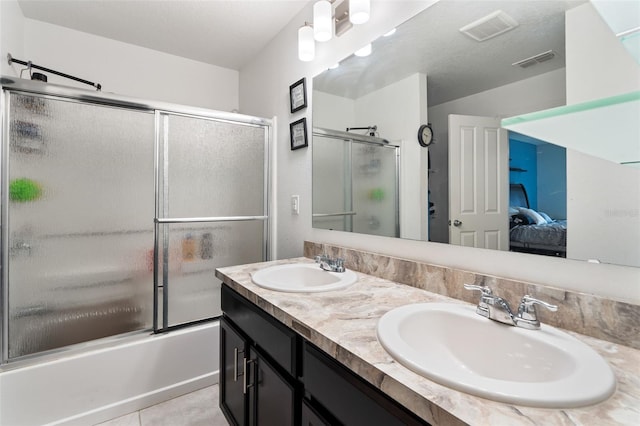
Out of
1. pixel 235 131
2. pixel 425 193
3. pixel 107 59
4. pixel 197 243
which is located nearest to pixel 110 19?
pixel 107 59

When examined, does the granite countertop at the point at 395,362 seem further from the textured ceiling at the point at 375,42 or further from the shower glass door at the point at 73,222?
the shower glass door at the point at 73,222

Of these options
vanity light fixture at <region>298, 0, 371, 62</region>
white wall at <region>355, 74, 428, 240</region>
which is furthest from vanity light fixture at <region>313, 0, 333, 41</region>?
white wall at <region>355, 74, 428, 240</region>

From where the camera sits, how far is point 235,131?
202cm

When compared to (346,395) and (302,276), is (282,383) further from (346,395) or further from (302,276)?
(302,276)

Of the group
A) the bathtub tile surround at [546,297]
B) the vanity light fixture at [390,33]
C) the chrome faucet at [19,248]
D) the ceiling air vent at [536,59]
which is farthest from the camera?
the chrome faucet at [19,248]

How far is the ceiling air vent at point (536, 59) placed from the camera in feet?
2.66

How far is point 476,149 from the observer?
3.26 ft

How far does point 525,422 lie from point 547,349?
0.32m

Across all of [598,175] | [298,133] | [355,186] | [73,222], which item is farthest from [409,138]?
[73,222]

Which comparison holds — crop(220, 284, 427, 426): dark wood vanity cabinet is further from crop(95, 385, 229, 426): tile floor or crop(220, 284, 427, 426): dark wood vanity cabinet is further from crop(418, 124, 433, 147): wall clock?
crop(418, 124, 433, 147): wall clock

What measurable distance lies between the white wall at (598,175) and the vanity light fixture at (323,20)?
99 centimetres

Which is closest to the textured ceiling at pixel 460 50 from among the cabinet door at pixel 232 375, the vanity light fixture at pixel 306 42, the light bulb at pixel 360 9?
the light bulb at pixel 360 9

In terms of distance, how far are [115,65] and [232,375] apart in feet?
7.91

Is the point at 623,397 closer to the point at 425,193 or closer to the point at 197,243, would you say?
the point at 425,193
